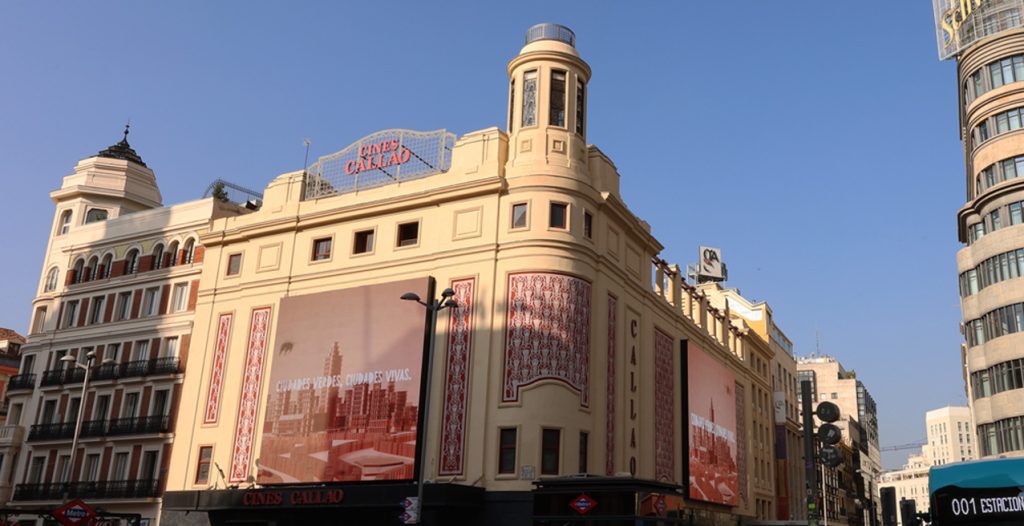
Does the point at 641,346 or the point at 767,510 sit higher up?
the point at 641,346

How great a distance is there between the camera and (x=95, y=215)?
57.9 m

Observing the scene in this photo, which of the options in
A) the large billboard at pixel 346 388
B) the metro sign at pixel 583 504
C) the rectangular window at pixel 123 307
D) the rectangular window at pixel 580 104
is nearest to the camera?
the metro sign at pixel 583 504

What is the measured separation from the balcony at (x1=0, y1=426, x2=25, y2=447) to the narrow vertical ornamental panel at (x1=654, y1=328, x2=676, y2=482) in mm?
37195

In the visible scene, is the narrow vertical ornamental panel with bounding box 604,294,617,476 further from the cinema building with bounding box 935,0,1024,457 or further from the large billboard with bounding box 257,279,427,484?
the cinema building with bounding box 935,0,1024,457

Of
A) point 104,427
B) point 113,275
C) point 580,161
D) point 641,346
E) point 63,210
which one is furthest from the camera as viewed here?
point 63,210

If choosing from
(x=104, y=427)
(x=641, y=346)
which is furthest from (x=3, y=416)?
(x=641, y=346)

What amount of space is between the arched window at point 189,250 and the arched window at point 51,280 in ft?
38.8

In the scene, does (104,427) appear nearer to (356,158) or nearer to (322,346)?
(322,346)

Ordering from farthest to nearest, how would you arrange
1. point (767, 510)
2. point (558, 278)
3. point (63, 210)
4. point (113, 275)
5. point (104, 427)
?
point (767, 510) < point (63, 210) < point (113, 275) < point (104, 427) < point (558, 278)

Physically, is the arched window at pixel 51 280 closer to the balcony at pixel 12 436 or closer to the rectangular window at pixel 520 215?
the balcony at pixel 12 436

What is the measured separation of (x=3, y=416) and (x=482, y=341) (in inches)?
1583

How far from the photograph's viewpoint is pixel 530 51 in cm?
4250

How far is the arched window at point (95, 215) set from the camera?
189ft

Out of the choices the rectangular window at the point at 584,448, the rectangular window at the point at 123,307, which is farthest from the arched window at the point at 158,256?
the rectangular window at the point at 584,448
